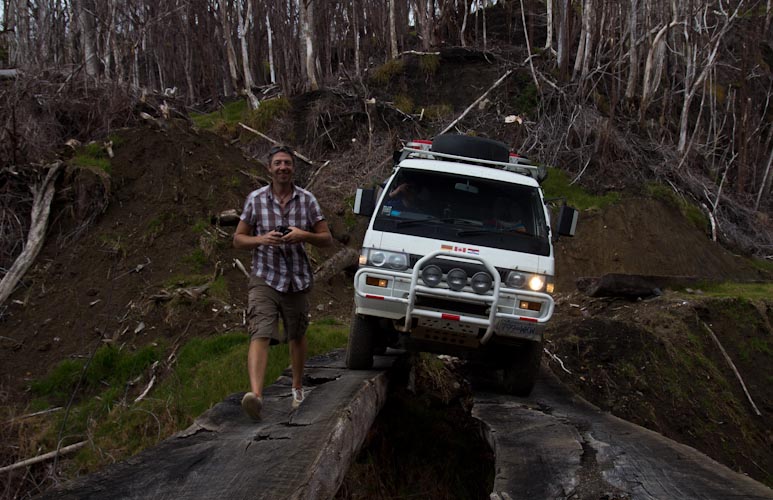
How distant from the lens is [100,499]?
3.51 metres

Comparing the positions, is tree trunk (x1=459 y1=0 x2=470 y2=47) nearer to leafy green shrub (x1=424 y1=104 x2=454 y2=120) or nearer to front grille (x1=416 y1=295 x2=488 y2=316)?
leafy green shrub (x1=424 y1=104 x2=454 y2=120)

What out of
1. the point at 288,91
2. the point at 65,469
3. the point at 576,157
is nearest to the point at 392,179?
the point at 65,469

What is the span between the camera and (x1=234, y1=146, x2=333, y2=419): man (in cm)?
531

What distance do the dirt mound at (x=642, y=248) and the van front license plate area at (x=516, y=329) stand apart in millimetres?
9954

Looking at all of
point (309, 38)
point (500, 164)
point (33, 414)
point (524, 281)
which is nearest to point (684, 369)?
point (500, 164)

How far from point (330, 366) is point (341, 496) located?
176 centimetres

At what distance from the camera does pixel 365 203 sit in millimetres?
6855

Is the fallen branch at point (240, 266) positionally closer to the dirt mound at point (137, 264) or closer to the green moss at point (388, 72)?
the dirt mound at point (137, 264)

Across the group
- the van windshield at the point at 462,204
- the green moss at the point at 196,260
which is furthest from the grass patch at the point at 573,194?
the van windshield at the point at 462,204

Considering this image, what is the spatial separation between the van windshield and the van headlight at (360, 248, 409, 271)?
34cm

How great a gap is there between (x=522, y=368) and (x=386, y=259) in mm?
1672

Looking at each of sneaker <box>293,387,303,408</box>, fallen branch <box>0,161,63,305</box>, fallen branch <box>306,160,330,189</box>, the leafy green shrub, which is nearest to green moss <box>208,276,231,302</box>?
fallen branch <box>0,161,63,305</box>

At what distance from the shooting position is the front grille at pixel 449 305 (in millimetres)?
5930

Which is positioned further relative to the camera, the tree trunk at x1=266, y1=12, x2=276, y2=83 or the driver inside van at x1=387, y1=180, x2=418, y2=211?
the tree trunk at x1=266, y1=12, x2=276, y2=83
